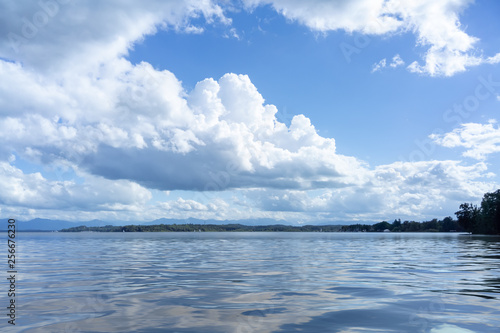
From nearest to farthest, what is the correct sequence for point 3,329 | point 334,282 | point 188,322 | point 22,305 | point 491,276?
1. point 3,329
2. point 188,322
3. point 22,305
4. point 334,282
5. point 491,276

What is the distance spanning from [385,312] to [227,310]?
6.80 m

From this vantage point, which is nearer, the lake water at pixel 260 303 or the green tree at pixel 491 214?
the lake water at pixel 260 303

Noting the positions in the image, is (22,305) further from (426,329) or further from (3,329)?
(426,329)

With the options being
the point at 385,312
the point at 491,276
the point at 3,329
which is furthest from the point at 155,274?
the point at 491,276

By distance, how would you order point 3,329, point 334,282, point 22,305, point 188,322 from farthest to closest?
point 334,282
point 22,305
point 188,322
point 3,329

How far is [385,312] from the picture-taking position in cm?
1692

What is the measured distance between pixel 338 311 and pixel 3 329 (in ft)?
42.7

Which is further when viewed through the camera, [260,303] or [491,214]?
[491,214]

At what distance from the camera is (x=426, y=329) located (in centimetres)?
1424

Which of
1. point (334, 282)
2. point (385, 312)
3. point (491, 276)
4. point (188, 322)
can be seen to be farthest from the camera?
point (491, 276)

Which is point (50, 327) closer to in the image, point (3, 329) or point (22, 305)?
point (3, 329)

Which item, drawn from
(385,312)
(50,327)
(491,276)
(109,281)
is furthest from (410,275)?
(50,327)

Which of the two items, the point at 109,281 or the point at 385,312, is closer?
the point at 385,312

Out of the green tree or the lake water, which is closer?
the lake water
